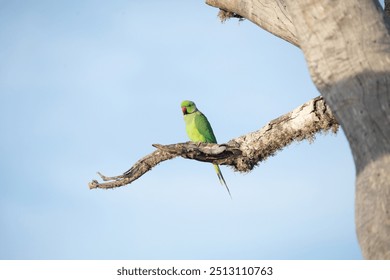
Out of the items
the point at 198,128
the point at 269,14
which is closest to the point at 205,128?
the point at 198,128

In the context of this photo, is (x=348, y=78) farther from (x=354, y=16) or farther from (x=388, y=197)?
(x=388, y=197)

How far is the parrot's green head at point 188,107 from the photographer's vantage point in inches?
396

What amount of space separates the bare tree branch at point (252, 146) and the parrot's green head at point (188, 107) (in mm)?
2629

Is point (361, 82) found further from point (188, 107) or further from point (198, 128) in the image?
point (188, 107)

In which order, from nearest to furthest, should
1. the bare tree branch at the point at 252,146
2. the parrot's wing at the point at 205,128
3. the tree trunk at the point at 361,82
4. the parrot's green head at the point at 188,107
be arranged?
1. the tree trunk at the point at 361,82
2. the bare tree branch at the point at 252,146
3. the parrot's wing at the point at 205,128
4. the parrot's green head at the point at 188,107

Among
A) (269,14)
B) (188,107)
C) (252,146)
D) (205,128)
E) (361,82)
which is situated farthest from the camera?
(188,107)

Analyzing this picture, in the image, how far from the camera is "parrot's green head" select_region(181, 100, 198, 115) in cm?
1005

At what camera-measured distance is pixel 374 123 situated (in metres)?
3.58

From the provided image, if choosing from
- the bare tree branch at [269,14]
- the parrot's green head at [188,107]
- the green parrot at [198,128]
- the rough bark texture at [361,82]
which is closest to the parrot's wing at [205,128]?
the green parrot at [198,128]

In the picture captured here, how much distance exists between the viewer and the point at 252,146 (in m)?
7.26

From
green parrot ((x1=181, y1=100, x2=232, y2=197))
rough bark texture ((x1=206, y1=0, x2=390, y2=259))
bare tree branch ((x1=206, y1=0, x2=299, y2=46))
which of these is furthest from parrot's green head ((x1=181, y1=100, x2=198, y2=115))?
rough bark texture ((x1=206, y1=0, x2=390, y2=259))

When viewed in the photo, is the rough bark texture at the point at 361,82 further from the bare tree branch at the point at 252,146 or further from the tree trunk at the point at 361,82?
the bare tree branch at the point at 252,146

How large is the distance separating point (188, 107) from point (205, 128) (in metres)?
0.99
